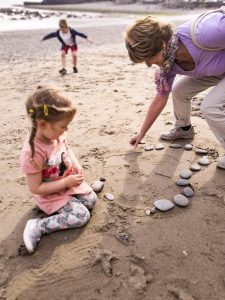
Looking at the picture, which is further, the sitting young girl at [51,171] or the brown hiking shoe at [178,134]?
the brown hiking shoe at [178,134]

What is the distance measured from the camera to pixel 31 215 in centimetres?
290

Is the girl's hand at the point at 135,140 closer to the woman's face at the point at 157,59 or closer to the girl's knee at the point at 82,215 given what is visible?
the woman's face at the point at 157,59

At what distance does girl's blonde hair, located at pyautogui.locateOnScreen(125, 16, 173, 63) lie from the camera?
2.84 metres

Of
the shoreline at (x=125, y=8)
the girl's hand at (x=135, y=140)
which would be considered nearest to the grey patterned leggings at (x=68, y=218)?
the girl's hand at (x=135, y=140)

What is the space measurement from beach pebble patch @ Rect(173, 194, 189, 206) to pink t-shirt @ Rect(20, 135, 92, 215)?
0.73m

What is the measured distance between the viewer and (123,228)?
2.71m

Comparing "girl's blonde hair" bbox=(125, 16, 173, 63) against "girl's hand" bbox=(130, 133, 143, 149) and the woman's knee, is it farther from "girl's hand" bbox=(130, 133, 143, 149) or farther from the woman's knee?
"girl's hand" bbox=(130, 133, 143, 149)

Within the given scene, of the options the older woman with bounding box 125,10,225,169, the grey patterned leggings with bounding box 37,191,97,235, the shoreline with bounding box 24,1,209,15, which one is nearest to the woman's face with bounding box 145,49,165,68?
the older woman with bounding box 125,10,225,169

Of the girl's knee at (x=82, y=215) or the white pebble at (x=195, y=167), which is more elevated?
the girl's knee at (x=82, y=215)

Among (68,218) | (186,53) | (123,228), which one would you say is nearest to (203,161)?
(186,53)

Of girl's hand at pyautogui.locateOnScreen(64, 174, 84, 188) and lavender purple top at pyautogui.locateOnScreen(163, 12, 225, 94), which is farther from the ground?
lavender purple top at pyautogui.locateOnScreen(163, 12, 225, 94)

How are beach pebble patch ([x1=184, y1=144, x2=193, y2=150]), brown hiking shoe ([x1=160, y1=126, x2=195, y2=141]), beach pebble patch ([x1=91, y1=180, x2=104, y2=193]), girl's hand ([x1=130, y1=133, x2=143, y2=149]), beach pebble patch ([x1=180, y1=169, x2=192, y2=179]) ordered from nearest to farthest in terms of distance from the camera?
beach pebble patch ([x1=91, y1=180, x2=104, y2=193])
beach pebble patch ([x1=180, y1=169, x2=192, y2=179])
girl's hand ([x1=130, y1=133, x2=143, y2=149])
beach pebble patch ([x1=184, y1=144, x2=193, y2=150])
brown hiking shoe ([x1=160, y1=126, x2=195, y2=141])

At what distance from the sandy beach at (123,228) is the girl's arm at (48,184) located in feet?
1.09

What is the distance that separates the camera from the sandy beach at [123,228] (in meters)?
2.22
